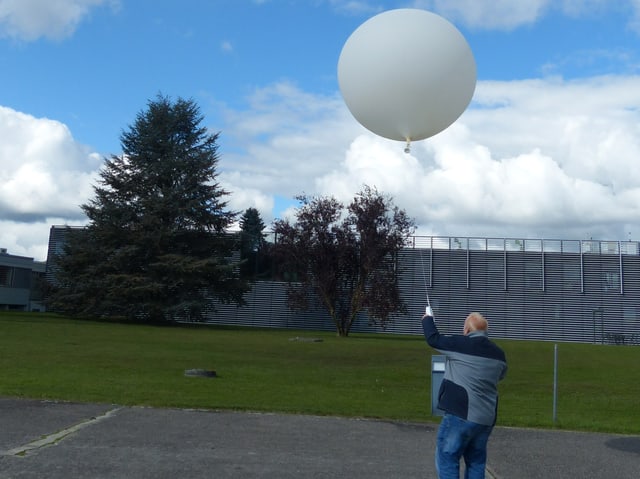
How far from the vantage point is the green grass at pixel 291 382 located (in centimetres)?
1031

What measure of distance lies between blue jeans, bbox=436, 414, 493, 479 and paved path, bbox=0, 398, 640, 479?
129 cm

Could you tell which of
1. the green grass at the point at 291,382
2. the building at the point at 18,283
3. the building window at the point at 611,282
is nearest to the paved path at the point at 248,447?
the green grass at the point at 291,382

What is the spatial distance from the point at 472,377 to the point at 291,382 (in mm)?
9173

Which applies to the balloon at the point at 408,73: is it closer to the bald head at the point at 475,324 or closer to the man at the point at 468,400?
the bald head at the point at 475,324

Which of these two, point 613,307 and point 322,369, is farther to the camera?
point 613,307

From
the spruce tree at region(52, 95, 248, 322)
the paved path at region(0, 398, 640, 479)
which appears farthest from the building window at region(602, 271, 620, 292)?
the paved path at region(0, 398, 640, 479)

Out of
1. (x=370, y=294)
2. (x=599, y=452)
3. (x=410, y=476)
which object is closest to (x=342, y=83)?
(x=410, y=476)

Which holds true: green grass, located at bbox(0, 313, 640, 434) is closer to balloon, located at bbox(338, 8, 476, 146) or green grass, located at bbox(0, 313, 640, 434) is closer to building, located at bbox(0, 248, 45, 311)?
balloon, located at bbox(338, 8, 476, 146)

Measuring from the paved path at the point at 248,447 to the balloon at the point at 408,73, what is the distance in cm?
380

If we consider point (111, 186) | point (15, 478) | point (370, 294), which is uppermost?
point (111, 186)

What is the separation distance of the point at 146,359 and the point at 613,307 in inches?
1625

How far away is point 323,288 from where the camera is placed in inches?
1570

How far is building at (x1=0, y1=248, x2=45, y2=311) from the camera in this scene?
54.2 meters

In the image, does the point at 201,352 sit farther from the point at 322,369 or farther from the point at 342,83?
the point at 342,83
